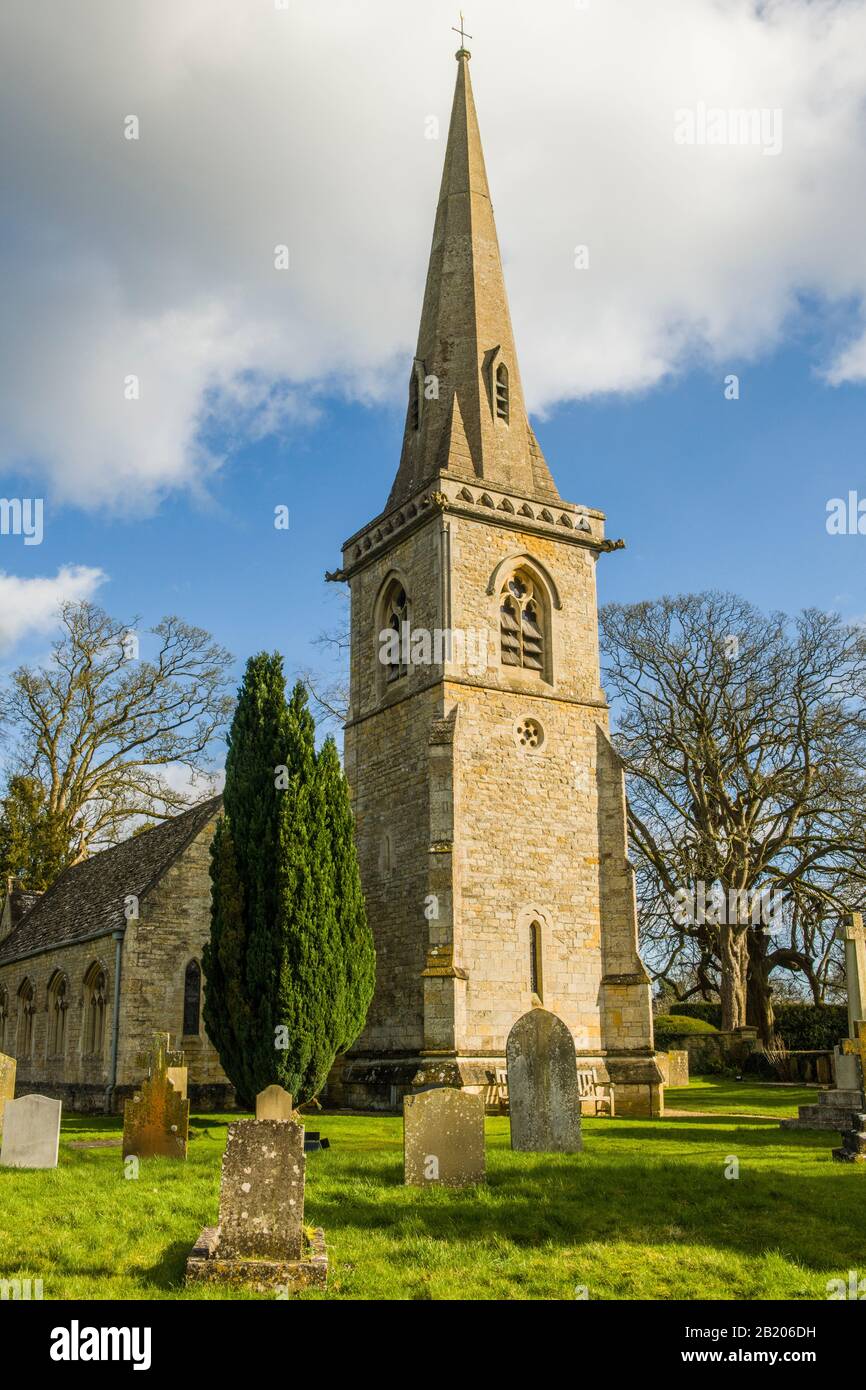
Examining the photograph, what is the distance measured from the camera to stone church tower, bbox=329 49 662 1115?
1925cm

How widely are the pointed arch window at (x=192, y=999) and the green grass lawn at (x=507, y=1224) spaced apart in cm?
802

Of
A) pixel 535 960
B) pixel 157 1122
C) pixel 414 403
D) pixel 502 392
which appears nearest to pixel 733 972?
pixel 535 960

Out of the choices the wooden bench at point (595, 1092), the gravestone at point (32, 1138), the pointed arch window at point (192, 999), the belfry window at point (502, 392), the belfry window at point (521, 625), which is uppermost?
the belfry window at point (502, 392)

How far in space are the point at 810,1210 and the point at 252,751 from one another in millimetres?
10661

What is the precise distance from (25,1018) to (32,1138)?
16433 mm

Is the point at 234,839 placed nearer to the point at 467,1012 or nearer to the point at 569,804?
the point at 467,1012

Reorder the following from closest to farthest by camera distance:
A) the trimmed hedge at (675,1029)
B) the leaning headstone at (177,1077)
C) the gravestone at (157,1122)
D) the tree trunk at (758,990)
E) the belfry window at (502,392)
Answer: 1. the gravestone at (157,1122)
2. the leaning headstone at (177,1077)
3. the belfry window at (502,392)
4. the trimmed hedge at (675,1029)
5. the tree trunk at (758,990)

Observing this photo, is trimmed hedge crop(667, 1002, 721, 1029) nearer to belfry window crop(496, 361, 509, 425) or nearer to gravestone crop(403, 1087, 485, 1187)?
belfry window crop(496, 361, 509, 425)

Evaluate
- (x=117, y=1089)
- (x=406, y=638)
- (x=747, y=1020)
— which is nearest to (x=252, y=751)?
(x=406, y=638)

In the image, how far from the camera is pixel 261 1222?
7.51 meters

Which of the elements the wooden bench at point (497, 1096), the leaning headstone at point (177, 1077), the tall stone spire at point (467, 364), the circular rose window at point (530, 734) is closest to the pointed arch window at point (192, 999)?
the wooden bench at point (497, 1096)

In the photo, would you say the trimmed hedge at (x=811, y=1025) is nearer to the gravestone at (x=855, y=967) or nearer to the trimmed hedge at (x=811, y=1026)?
the trimmed hedge at (x=811, y=1026)

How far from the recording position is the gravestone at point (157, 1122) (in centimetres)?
1232

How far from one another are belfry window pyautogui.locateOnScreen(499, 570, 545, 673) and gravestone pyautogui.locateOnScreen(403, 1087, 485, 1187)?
11.8 meters
